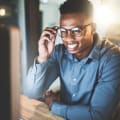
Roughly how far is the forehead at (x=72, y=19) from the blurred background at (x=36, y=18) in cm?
3

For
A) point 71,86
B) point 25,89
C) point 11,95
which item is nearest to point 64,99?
point 71,86

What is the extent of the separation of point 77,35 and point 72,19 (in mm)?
73

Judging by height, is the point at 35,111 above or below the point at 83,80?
below

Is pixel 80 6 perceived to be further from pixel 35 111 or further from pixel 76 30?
pixel 35 111

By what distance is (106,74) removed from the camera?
3.52 ft

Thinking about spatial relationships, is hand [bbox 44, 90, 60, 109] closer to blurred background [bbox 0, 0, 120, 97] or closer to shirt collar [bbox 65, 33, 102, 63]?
blurred background [bbox 0, 0, 120, 97]

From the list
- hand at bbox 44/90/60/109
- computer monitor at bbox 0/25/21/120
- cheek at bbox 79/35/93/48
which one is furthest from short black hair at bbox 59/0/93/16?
computer monitor at bbox 0/25/21/120

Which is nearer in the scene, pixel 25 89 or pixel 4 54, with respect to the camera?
pixel 4 54

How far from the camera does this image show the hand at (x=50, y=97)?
1174 mm

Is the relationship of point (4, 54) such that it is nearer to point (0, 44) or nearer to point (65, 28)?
point (0, 44)

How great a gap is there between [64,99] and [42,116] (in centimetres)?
13

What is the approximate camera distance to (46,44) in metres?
1.15

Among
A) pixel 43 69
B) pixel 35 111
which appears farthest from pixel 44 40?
pixel 35 111

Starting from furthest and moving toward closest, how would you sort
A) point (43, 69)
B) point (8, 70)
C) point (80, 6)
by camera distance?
point (43, 69)
point (80, 6)
point (8, 70)
